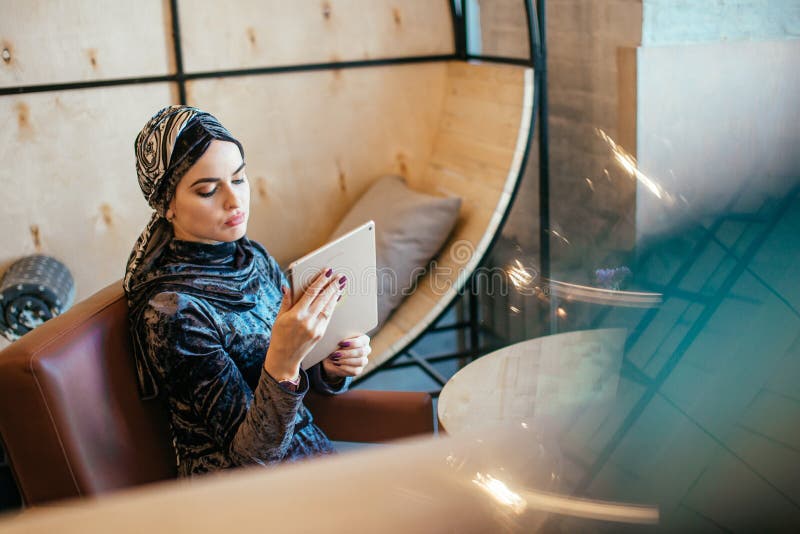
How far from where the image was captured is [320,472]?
0.90 feet

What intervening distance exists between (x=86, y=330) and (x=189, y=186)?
241 millimetres

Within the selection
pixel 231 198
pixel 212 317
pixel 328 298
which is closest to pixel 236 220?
pixel 231 198

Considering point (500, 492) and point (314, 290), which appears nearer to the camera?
point (500, 492)

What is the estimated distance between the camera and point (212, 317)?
1.10m

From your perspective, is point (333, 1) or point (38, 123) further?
point (333, 1)

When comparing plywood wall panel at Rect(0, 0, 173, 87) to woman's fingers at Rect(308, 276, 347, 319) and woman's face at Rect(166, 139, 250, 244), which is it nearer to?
woman's face at Rect(166, 139, 250, 244)

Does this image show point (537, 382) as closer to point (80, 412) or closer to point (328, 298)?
point (328, 298)

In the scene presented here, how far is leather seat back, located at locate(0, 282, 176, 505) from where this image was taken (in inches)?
38.4

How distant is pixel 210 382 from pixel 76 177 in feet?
4.28

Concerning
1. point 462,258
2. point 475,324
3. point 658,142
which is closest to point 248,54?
point 462,258

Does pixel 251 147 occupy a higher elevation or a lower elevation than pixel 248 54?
lower

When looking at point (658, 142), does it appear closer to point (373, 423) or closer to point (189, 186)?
point (189, 186)

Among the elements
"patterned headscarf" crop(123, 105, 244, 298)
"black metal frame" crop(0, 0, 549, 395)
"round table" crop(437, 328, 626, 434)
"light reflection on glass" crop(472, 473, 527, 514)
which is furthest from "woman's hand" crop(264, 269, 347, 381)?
"black metal frame" crop(0, 0, 549, 395)

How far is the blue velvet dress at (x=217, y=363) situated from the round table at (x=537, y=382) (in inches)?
9.4
